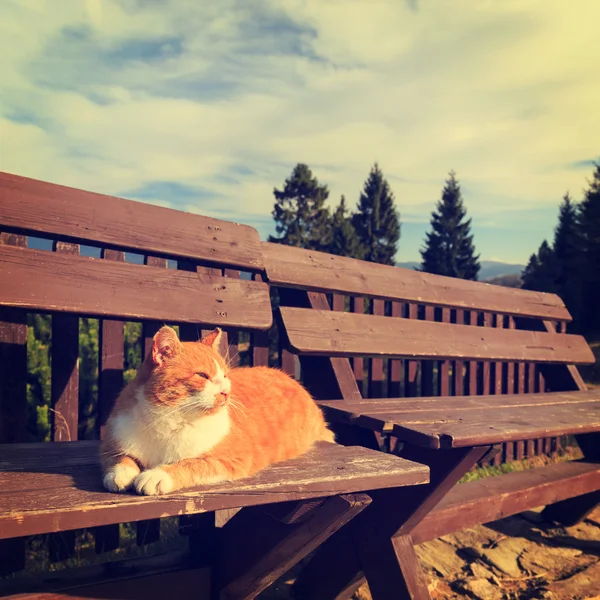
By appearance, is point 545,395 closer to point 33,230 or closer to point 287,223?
point 33,230

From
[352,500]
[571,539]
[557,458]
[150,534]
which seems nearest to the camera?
[352,500]

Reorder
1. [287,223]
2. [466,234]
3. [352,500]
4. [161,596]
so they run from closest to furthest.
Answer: [352,500], [161,596], [287,223], [466,234]

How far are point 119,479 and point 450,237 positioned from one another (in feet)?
137

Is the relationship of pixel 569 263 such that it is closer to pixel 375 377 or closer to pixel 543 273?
pixel 543 273

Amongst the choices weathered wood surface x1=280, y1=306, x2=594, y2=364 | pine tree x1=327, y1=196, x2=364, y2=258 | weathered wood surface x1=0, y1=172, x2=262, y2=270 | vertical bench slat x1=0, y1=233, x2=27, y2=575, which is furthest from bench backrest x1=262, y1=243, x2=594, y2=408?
pine tree x1=327, y1=196, x2=364, y2=258

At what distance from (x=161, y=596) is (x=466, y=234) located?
4197 cm

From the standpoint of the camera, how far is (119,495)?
4.55ft

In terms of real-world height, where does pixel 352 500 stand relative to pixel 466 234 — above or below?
below

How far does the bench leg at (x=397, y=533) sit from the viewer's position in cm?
214

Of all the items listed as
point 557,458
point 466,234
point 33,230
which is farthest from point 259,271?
point 466,234

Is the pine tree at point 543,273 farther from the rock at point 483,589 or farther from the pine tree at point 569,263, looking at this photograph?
A: the rock at point 483,589

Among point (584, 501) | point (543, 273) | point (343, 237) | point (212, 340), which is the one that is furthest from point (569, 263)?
point (212, 340)

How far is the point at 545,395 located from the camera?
371cm

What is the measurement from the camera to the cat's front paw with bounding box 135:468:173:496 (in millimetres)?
1398
